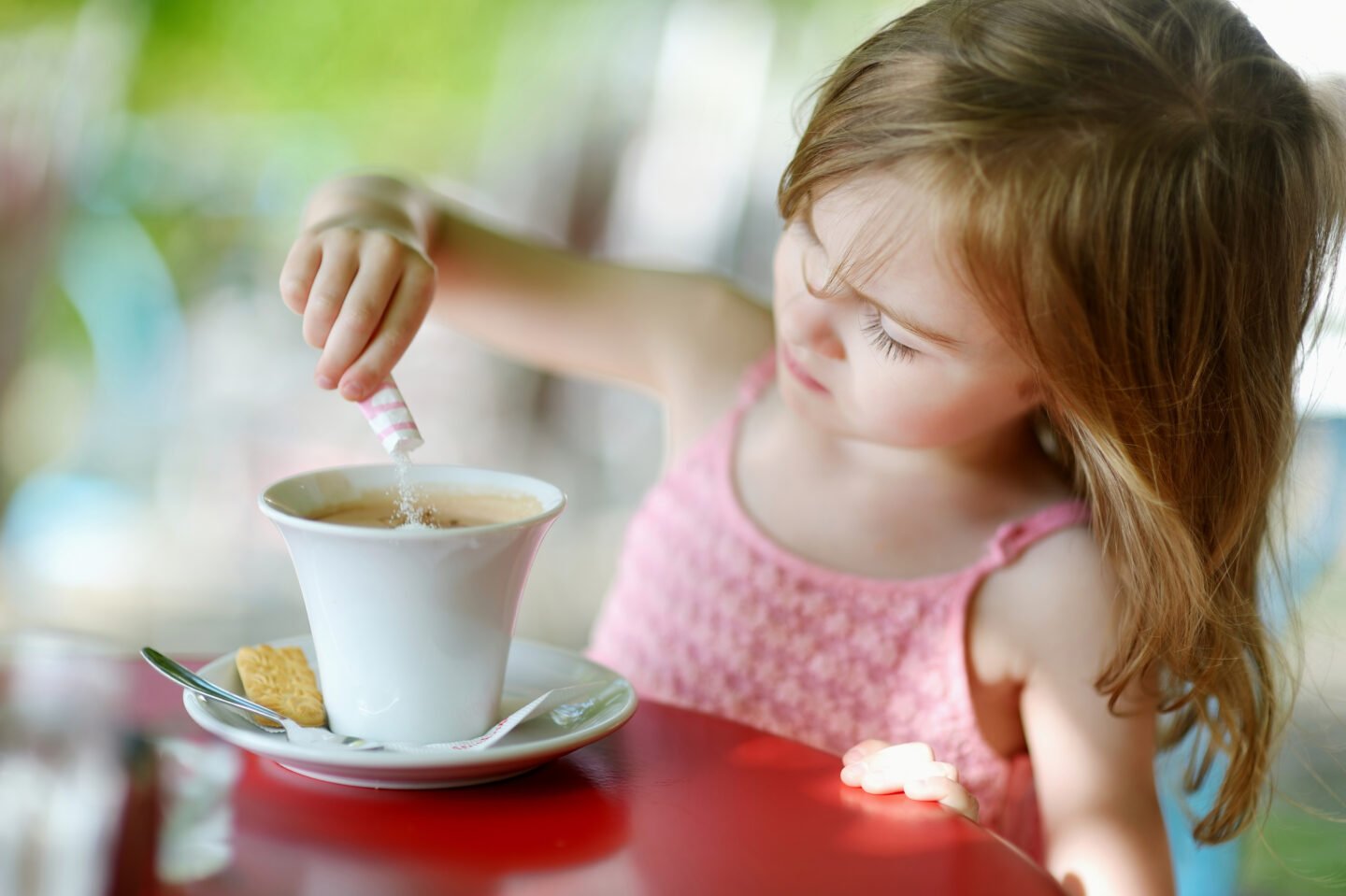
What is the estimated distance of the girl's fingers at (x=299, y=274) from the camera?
2.82 feet

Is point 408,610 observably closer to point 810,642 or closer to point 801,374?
point 801,374

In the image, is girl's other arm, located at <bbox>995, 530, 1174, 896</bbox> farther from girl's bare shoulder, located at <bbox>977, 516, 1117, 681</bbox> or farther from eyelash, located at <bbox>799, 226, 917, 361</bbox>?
eyelash, located at <bbox>799, 226, 917, 361</bbox>

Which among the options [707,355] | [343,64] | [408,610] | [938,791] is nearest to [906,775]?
[938,791]

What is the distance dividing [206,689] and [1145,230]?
68 cm

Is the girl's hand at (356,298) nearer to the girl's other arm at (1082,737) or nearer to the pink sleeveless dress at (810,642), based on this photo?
the pink sleeveless dress at (810,642)

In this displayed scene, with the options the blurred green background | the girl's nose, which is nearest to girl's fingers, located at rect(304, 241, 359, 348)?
the girl's nose

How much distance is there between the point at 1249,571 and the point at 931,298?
42cm

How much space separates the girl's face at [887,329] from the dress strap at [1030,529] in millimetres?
150

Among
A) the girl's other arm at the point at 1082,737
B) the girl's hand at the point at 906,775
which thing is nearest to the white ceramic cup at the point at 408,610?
the girl's hand at the point at 906,775

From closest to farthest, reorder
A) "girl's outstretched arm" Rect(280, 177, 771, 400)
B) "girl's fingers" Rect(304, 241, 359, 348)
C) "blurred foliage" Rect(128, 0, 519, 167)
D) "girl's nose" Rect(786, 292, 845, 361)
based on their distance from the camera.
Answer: "girl's fingers" Rect(304, 241, 359, 348), "girl's nose" Rect(786, 292, 845, 361), "girl's outstretched arm" Rect(280, 177, 771, 400), "blurred foliage" Rect(128, 0, 519, 167)

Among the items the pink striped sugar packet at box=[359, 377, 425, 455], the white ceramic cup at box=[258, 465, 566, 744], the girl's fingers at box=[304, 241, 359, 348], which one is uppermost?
the girl's fingers at box=[304, 241, 359, 348]

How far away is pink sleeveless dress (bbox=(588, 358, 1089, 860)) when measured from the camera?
116cm

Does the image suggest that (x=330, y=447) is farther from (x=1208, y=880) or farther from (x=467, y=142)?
(x=1208, y=880)

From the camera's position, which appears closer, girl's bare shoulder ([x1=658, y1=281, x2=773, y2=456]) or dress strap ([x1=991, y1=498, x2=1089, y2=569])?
dress strap ([x1=991, y1=498, x2=1089, y2=569])
